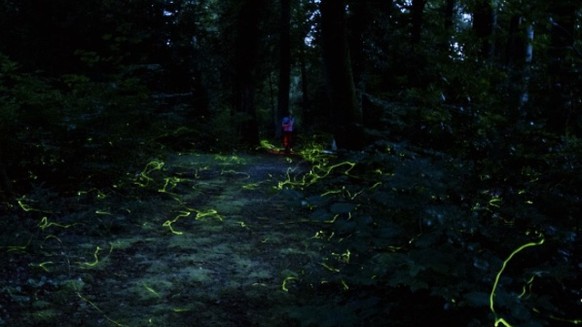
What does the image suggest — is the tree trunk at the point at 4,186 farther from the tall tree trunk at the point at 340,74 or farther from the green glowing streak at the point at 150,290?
the tall tree trunk at the point at 340,74

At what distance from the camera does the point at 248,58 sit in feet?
56.1

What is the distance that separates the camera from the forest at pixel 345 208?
7.70ft

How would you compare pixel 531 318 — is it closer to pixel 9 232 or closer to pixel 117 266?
pixel 117 266

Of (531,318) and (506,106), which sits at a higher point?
(506,106)

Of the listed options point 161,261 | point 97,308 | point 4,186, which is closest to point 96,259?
point 161,261

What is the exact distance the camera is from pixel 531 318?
198 centimetres

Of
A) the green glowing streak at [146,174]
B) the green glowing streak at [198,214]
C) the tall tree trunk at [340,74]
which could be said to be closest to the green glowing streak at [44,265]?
the green glowing streak at [198,214]

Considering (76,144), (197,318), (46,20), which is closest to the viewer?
(197,318)

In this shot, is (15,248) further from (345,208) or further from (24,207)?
(345,208)

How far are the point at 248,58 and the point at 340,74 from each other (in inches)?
403

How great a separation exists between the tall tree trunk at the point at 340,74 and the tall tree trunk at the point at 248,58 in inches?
373

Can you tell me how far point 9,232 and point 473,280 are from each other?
4665 mm

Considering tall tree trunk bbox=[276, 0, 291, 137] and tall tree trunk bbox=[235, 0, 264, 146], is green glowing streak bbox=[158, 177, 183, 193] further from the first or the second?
tall tree trunk bbox=[276, 0, 291, 137]

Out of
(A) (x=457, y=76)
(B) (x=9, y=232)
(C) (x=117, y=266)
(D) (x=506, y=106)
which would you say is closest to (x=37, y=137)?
(B) (x=9, y=232)
